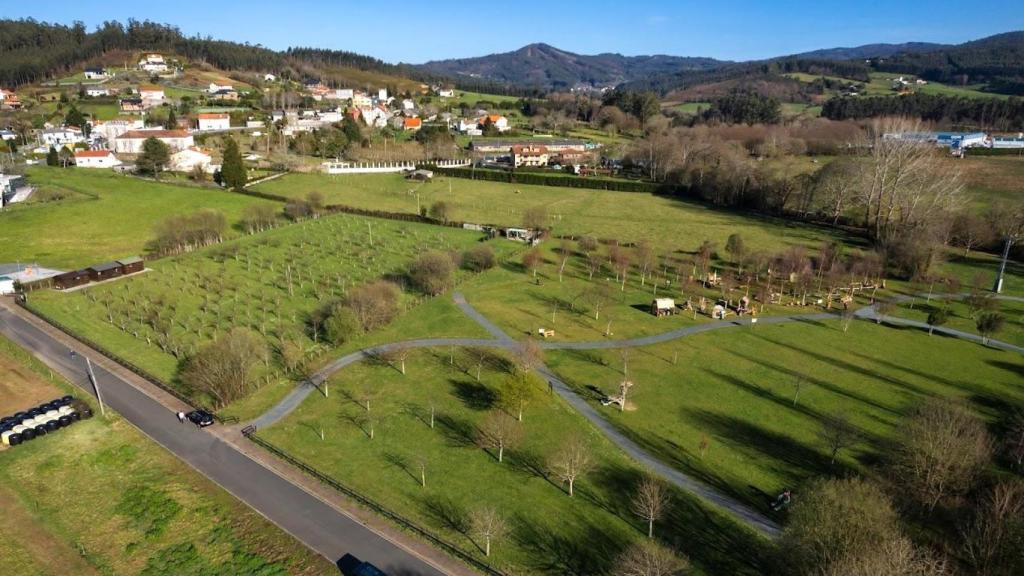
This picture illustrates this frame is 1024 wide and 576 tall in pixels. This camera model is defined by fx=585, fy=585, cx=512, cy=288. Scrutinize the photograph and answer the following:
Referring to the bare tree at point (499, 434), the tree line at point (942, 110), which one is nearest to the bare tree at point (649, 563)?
the bare tree at point (499, 434)

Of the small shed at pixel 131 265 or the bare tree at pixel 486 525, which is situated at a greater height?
the small shed at pixel 131 265

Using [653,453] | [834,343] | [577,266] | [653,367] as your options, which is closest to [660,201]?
[577,266]

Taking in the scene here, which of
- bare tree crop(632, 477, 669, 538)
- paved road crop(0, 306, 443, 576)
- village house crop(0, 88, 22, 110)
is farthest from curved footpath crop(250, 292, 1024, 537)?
village house crop(0, 88, 22, 110)

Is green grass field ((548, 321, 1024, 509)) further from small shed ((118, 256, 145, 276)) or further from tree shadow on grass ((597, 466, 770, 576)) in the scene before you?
small shed ((118, 256, 145, 276))

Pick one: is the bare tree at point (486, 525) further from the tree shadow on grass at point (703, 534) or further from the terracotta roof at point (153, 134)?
the terracotta roof at point (153, 134)

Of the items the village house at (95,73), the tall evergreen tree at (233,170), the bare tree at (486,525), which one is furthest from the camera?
the village house at (95,73)

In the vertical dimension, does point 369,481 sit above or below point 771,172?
below

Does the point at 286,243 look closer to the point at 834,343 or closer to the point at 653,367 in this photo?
the point at 653,367
